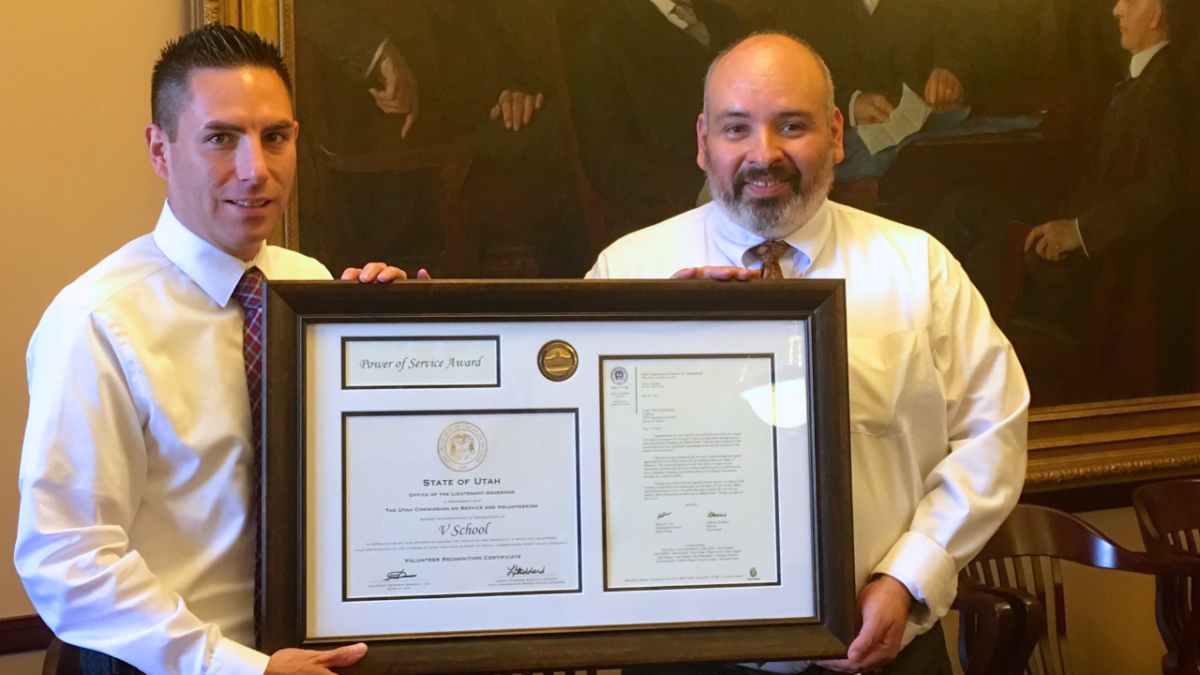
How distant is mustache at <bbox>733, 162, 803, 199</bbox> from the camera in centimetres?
176

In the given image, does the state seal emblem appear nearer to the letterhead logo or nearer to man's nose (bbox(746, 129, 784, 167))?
the letterhead logo

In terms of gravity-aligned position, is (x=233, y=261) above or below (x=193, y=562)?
above

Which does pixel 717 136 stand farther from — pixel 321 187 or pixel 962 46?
pixel 962 46

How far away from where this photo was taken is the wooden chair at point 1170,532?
2.82 metres

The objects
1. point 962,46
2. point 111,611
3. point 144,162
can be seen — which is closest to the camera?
point 111,611

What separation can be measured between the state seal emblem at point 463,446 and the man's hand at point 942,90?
2.24 metres

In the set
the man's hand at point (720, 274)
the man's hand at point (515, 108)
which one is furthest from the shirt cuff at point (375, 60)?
the man's hand at point (720, 274)

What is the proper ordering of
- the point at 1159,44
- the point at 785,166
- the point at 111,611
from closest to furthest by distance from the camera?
the point at 111,611, the point at 785,166, the point at 1159,44

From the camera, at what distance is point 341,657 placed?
1263 mm

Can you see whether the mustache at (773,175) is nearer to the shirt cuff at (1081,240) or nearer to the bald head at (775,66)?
the bald head at (775,66)

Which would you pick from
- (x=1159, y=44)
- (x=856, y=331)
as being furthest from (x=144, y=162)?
(x=1159, y=44)

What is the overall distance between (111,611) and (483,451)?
0.55 meters

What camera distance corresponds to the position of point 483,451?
1358mm

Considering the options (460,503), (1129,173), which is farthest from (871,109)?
(460,503)
